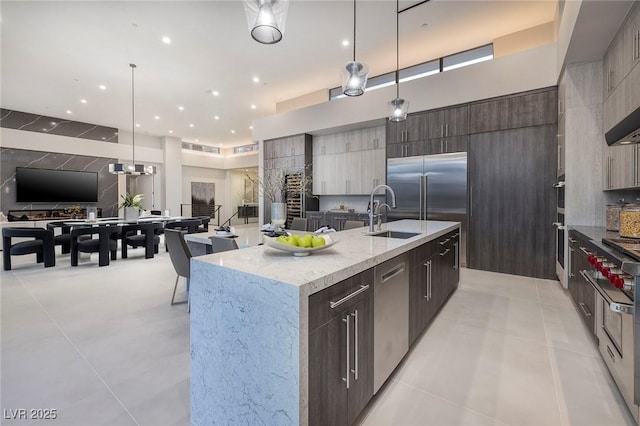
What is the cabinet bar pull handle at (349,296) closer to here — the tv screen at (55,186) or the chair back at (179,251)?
the chair back at (179,251)

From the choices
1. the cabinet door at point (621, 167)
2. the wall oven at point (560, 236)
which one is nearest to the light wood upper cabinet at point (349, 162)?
the wall oven at point (560, 236)

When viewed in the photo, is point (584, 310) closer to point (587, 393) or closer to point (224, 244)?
point (587, 393)

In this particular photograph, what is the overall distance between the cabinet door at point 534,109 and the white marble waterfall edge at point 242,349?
483 cm

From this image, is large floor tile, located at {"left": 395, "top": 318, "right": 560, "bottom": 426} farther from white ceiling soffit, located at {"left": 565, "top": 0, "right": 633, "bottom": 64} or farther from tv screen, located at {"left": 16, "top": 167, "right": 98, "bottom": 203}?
tv screen, located at {"left": 16, "top": 167, "right": 98, "bottom": 203}

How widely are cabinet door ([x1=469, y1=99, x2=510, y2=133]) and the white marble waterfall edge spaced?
479 centimetres

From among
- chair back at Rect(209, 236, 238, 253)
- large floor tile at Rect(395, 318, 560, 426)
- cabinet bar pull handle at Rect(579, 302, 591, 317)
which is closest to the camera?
large floor tile at Rect(395, 318, 560, 426)

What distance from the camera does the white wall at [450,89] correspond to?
4.26 m

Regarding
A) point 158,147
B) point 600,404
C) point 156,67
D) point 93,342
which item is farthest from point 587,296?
point 158,147

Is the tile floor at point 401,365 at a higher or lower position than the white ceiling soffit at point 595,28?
lower

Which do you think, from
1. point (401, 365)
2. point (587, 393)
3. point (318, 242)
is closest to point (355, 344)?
point (318, 242)

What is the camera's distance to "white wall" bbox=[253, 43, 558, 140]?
4.26m

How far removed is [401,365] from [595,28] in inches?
145

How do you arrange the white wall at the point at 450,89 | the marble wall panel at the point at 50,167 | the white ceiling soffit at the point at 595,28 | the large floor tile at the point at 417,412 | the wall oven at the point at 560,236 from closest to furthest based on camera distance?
the large floor tile at the point at 417,412, the white ceiling soffit at the point at 595,28, the wall oven at the point at 560,236, the white wall at the point at 450,89, the marble wall panel at the point at 50,167

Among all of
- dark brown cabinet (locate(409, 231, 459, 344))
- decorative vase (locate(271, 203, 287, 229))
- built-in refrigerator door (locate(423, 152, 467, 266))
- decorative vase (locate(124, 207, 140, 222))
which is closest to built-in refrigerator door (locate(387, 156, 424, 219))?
built-in refrigerator door (locate(423, 152, 467, 266))
